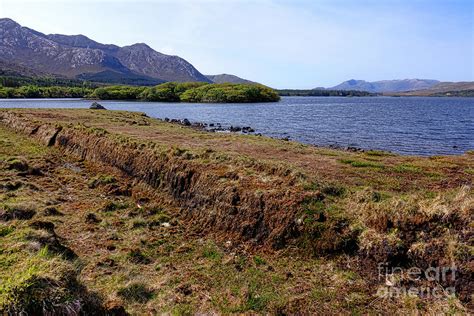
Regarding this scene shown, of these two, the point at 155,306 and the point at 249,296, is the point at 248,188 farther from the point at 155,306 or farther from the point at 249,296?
the point at 155,306

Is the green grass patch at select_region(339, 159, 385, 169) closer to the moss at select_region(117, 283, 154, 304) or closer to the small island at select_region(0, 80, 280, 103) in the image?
the moss at select_region(117, 283, 154, 304)

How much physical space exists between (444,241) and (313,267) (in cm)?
374

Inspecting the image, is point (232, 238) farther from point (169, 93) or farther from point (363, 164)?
point (169, 93)

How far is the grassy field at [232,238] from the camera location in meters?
8.15

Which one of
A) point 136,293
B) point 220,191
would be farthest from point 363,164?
point 136,293

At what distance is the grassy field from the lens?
8.15m

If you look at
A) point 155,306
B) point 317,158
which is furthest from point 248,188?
point 317,158

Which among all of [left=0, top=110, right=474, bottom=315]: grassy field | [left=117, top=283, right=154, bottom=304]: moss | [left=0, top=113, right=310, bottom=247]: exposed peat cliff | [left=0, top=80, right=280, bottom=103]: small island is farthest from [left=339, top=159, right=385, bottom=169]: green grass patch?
[left=0, top=80, right=280, bottom=103]: small island

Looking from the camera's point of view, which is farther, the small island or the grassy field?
the small island

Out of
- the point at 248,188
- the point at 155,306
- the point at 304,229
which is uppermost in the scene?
the point at 248,188

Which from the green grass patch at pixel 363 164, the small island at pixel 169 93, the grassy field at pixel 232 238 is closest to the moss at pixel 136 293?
the grassy field at pixel 232 238

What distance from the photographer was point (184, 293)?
351 inches

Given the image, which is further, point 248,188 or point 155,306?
point 248,188

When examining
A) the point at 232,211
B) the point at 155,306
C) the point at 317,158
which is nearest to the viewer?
the point at 155,306
